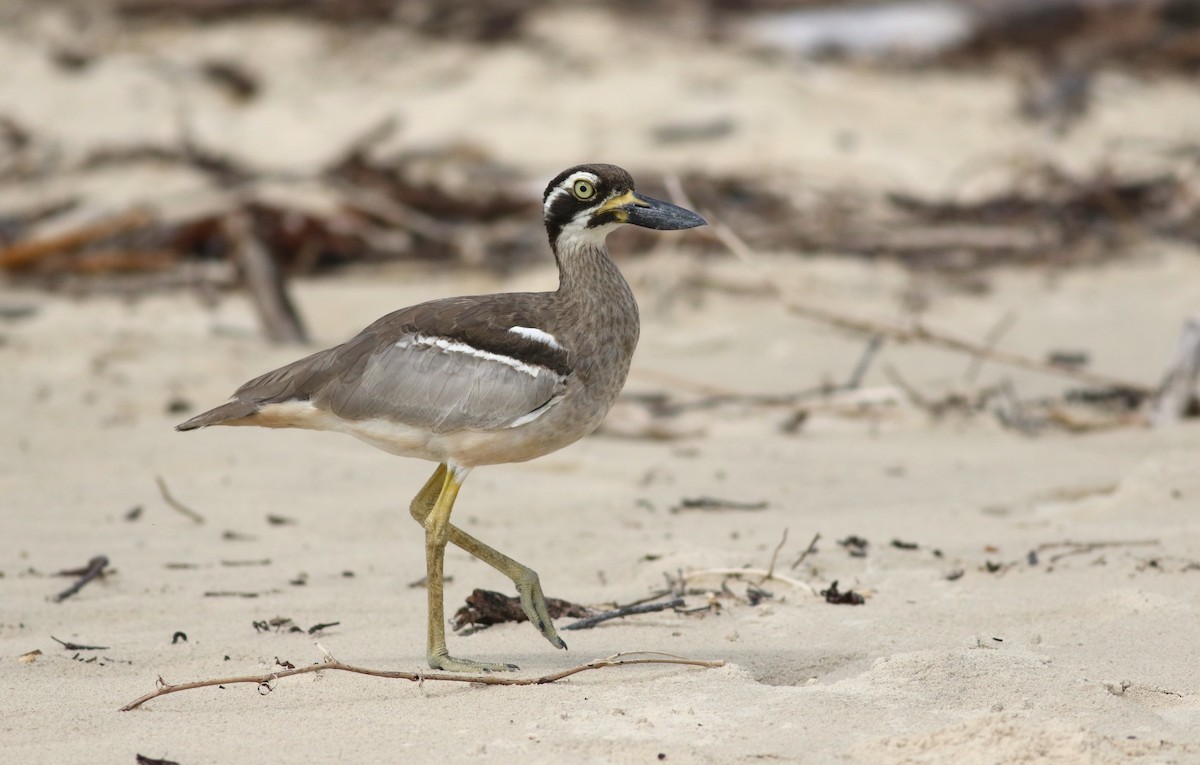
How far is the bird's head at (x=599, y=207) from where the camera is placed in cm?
452

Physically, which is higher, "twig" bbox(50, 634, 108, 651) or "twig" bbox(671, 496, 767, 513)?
"twig" bbox(50, 634, 108, 651)

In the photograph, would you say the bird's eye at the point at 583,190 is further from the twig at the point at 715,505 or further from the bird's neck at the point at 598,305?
the twig at the point at 715,505

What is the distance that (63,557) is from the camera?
5.47 meters

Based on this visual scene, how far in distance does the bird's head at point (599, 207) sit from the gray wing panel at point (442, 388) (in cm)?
53

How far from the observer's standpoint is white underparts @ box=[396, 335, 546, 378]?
4.29 meters

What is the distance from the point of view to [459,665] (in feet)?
13.4

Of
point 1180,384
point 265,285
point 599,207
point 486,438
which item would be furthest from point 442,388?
point 265,285

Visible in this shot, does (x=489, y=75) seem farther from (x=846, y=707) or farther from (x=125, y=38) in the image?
(x=846, y=707)

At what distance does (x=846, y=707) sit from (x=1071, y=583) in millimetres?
1375

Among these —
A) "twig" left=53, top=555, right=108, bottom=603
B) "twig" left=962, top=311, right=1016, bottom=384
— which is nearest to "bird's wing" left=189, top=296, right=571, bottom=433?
"twig" left=53, top=555, right=108, bottom=603

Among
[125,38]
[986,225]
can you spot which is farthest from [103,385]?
[125,38]

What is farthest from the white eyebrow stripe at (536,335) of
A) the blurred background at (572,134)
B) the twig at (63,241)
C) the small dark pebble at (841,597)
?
the twig at (63,241)

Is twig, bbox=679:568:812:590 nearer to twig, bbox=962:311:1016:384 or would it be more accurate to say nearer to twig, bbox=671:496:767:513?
twig, bbox=671:496:767:513

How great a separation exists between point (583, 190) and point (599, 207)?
0.07m
